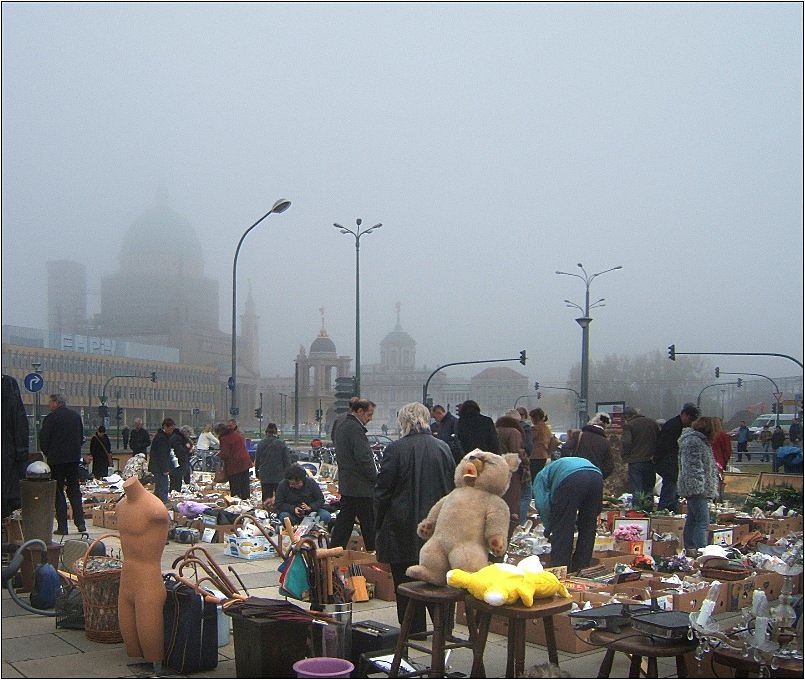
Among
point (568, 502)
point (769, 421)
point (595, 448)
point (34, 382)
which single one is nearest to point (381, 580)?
point (568, 502)

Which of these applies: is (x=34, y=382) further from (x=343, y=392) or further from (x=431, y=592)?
(x=431, y=592)

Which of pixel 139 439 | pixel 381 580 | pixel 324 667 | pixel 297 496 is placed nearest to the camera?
pixel 324 667

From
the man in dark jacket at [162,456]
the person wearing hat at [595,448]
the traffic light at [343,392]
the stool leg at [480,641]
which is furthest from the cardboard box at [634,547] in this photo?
the traffic light at [343,392]

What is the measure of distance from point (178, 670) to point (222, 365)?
10237cm

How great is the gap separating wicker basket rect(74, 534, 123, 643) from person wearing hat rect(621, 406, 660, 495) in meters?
8.35

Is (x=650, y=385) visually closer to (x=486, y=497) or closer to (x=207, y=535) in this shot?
(x=207, y=535)

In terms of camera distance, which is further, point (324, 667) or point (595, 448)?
point (595, 448)

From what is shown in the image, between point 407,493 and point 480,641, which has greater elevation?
point 407,493

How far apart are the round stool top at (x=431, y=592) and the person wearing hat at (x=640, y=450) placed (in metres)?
8.24

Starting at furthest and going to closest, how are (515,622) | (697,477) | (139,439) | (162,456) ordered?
(139,439) < (162,456) < (697,477) < (515,622)

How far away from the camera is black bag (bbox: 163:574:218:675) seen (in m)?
5.43

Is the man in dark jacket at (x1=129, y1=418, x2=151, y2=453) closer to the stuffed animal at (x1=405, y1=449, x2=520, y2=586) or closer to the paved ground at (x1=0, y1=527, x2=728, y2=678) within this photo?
the paved ground at (x1=0, y1=527, x2=728, y2=678)

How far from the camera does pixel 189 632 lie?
5.43 meters

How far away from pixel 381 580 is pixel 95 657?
2.59 metres
